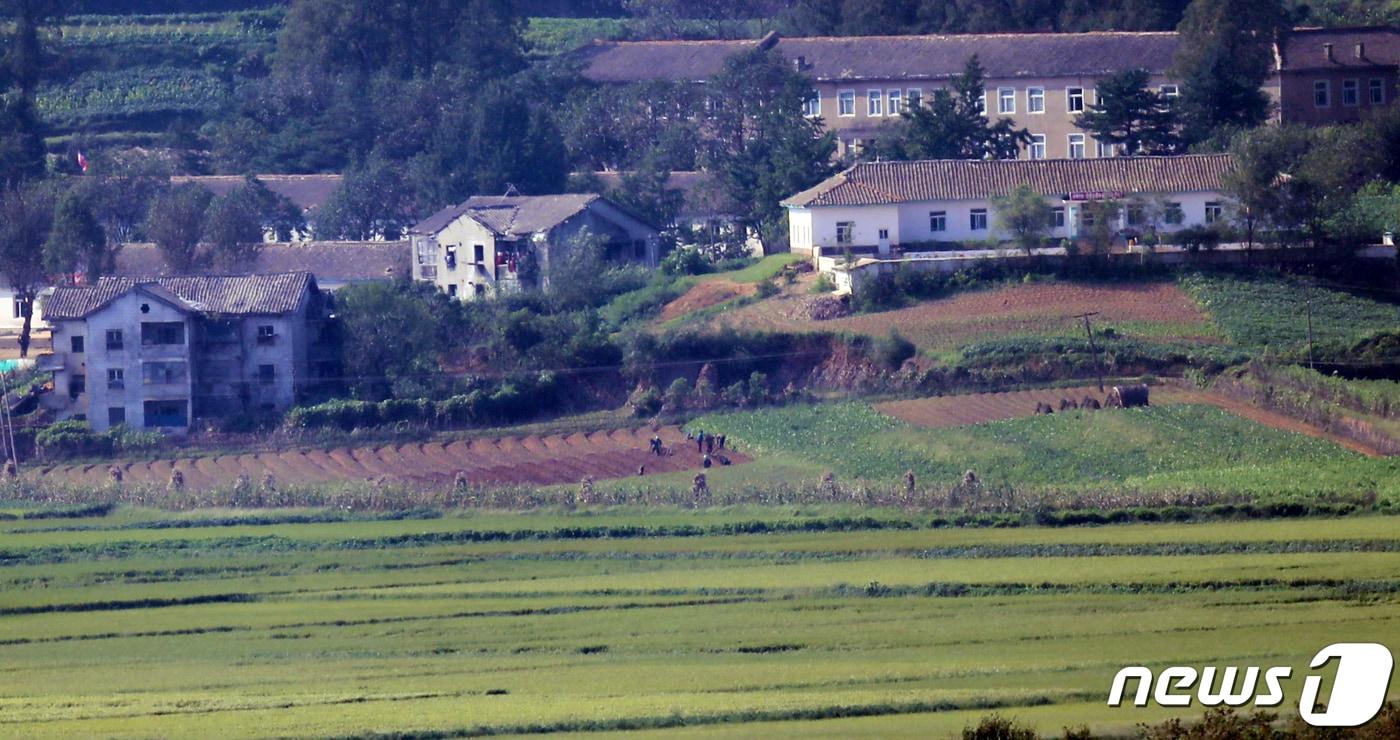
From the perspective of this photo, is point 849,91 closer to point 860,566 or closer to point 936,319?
point 936,319

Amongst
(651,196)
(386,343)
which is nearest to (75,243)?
(386,343)

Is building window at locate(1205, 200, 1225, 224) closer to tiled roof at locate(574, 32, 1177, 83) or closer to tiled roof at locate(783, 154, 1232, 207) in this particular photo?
tiled roof at locate(783, 154, 1232, 207)

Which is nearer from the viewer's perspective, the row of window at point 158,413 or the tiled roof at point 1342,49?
the row of window at point 158,413

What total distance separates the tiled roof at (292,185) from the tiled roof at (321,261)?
5491mm

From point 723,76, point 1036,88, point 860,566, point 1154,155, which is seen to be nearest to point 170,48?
point 723,76

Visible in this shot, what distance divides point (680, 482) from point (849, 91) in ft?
94.4

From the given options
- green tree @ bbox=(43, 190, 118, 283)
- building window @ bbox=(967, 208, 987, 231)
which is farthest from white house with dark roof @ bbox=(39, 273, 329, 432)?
building window @ bbox=(967, 208, 987, 231)

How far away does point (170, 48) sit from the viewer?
255 feet

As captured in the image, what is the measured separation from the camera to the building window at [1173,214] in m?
50.8

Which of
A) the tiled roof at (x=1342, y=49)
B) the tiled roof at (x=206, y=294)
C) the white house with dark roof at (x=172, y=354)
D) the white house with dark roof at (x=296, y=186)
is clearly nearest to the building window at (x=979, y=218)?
the tiled roof at (x=1342, y=49)

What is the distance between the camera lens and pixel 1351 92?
6038cm

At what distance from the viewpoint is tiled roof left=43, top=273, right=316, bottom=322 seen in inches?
1839

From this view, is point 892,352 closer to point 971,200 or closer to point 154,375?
point 971,200

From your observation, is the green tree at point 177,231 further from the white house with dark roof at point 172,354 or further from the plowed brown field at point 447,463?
the plowed brown field at point 447,463
